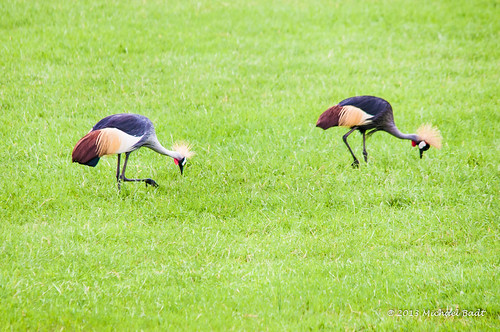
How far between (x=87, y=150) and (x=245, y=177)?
265 cm

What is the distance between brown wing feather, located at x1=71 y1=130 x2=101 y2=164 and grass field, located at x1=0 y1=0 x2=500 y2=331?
2.67 ft

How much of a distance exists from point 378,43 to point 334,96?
397cm

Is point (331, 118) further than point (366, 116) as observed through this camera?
Yes

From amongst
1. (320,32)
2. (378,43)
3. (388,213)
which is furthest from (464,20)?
(388,213)

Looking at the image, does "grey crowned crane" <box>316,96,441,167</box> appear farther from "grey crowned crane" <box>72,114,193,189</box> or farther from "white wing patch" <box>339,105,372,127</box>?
"grey crowned crane" <box>72,114,193,189</box>

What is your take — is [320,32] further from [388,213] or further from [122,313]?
[122,313]

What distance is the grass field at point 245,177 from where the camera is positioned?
6121mm

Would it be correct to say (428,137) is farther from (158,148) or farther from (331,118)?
(158,148)

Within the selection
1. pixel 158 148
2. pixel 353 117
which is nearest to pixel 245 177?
pixel 158 148

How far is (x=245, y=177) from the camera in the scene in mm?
9086

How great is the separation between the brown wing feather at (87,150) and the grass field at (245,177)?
815 mm

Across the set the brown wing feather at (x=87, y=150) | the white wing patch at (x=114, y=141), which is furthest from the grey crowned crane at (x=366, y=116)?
the brown wing feather at (x=87, y=150)

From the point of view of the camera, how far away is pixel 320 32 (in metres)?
15.7

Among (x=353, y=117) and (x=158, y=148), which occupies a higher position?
(x=353, y=117)
